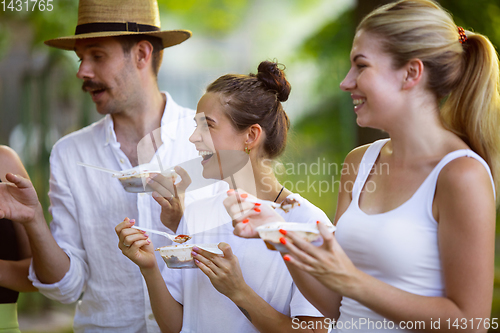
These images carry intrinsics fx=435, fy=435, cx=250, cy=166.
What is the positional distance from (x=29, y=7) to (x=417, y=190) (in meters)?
4.39

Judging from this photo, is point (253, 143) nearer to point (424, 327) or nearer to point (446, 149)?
point (446, 149)

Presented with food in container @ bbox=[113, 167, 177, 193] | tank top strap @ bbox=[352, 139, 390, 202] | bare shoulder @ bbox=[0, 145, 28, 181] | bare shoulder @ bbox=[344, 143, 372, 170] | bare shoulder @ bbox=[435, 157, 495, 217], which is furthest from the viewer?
bare shoulder @ bbox=[0, 145, 28, 181]

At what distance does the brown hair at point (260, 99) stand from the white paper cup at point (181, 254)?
0.49 m

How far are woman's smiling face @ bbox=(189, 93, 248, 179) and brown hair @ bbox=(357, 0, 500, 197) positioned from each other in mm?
652

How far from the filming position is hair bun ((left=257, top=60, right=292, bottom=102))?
1730 millimetres

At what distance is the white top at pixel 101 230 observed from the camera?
2014 millimetres

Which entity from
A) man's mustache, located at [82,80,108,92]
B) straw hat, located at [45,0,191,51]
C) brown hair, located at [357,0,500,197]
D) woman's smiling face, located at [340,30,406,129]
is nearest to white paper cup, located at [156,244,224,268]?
woman's smiling face, located at [340,30,406,129]

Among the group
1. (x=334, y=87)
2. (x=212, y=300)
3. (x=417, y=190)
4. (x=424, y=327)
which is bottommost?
(x=212, y=300)

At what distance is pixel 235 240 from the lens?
5.36ft

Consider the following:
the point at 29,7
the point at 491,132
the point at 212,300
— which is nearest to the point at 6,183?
the point at 212,300

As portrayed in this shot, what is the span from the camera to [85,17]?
85.9 inches

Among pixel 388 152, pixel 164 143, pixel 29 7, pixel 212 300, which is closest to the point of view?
pixel 388 152

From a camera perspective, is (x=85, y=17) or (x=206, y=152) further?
(x=85, y=17)

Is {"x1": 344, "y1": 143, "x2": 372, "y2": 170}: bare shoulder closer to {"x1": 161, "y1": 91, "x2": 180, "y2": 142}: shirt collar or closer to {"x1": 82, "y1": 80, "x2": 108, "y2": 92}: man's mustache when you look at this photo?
{"x1": 161, "y1": 91, "x2": 180, "y2": 142}: shirt collar
